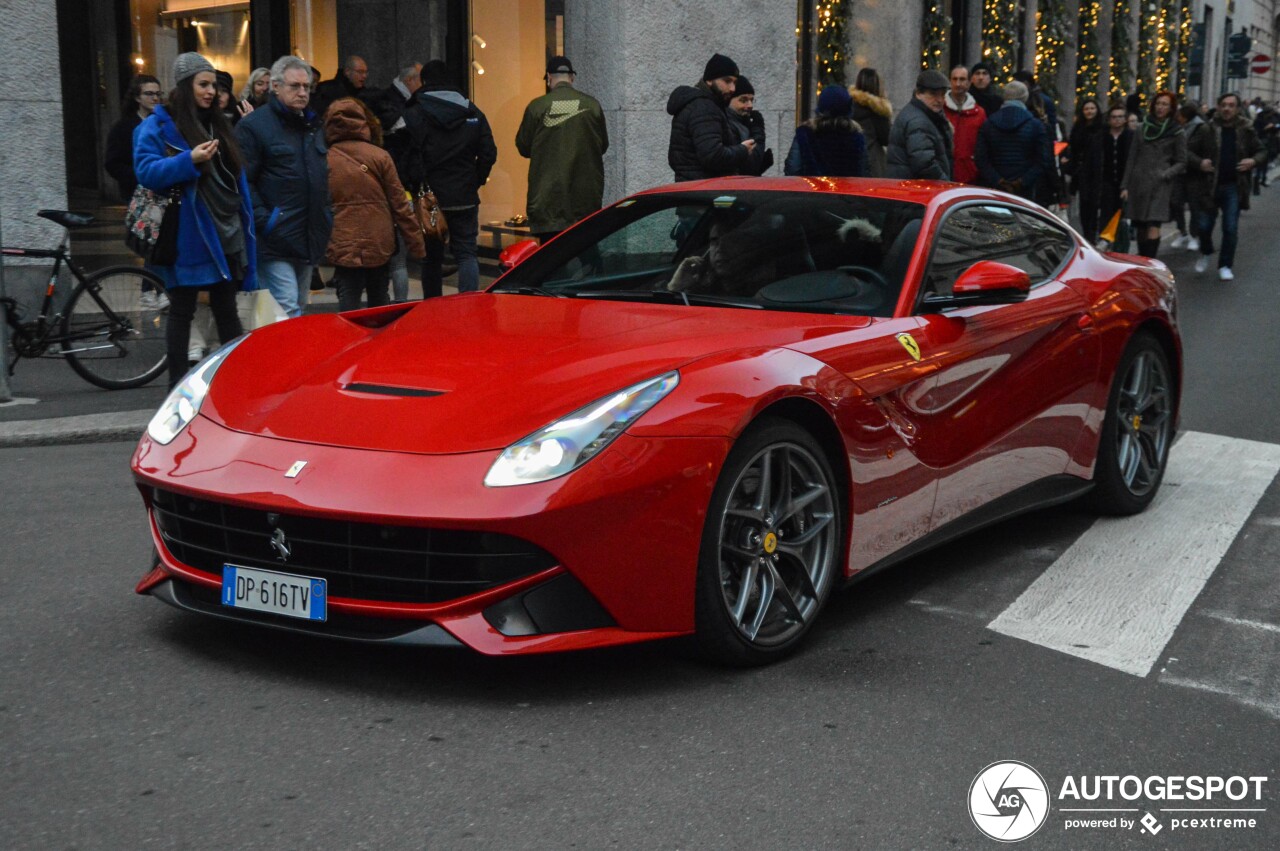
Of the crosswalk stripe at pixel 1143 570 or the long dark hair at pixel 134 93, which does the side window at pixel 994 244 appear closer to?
the crosswalk stripe at pixel 1143 570

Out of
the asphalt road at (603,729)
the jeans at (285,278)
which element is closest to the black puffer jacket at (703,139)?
the jeans at (285,278)

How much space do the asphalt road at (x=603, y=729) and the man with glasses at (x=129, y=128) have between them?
568 centimetres

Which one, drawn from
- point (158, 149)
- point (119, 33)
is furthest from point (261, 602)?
point (119, 33)

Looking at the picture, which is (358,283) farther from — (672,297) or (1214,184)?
(1214,184)

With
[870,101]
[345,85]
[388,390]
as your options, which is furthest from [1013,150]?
[388,390]

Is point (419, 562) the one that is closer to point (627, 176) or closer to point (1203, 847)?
point (1203, 847)

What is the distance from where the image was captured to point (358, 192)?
9.36 metres

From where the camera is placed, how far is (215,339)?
31.4 feet

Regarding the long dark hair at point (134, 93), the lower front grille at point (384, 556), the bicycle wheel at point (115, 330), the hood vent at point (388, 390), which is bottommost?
the bicycle wheel at point (115, 330)

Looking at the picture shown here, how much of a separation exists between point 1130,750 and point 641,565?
4.12 ft

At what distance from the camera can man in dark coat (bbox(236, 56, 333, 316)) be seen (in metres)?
8.91

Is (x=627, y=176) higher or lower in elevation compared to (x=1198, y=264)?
higher

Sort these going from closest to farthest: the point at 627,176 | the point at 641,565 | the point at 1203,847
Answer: the point at 1203,847
the point at 641,565
the point at 627,176

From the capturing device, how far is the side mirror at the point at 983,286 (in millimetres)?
5168
